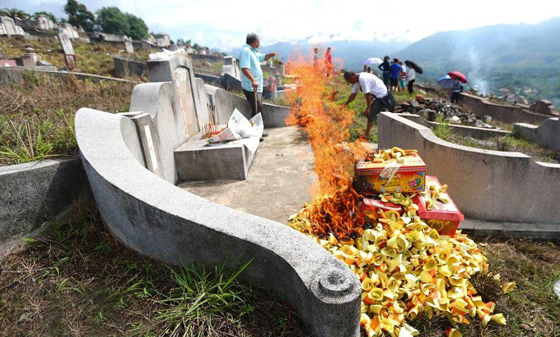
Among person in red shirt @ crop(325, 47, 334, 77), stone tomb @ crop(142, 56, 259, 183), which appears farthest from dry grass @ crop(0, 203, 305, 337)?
person in red shirt @ crop(325, 47, 334, 77)

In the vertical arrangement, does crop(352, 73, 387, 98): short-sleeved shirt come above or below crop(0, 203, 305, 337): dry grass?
above

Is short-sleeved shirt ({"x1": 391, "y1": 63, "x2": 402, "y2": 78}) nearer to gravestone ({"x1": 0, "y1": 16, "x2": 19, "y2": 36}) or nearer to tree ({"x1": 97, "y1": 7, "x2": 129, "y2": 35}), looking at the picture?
gravestone ({"x1": 0, "y1": 16, "x2": 19, "y2": 36})

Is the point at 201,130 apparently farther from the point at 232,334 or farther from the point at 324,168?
the point at 232,334

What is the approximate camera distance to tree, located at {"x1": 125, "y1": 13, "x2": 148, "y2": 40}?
7256 cm

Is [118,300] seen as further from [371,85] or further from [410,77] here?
[410,77]

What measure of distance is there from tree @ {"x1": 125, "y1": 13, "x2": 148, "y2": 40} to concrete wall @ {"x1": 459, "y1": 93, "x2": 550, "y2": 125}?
79.1m

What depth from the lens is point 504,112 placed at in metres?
15.8

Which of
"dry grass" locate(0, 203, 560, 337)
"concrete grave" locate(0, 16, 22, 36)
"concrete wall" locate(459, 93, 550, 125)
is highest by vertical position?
"concrete grave" locate(0, 16, 22, 36)

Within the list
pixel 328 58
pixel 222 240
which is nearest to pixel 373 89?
pixel 222 240

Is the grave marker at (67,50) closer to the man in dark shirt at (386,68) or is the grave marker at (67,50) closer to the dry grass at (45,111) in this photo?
the dry grass at (45,111)

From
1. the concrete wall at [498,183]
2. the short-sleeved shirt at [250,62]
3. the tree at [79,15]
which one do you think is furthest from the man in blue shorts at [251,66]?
the tree at [79,15]

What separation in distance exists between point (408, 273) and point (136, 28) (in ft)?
298

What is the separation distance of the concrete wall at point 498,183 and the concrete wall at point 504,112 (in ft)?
46.4

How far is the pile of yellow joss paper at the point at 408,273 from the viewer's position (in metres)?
2.47
